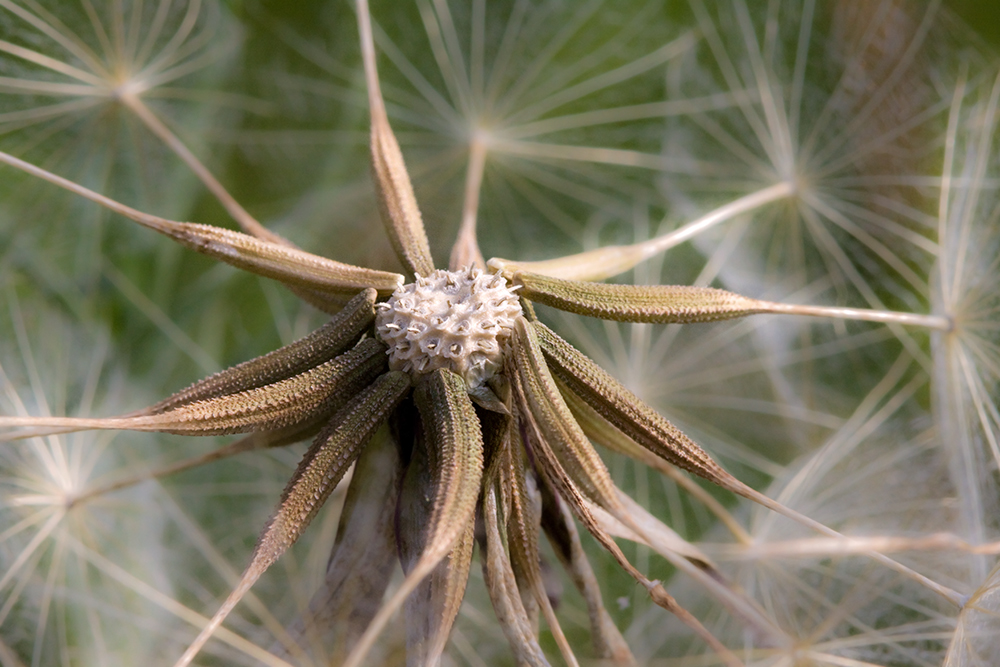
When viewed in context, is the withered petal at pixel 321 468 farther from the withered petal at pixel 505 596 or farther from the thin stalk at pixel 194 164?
the thin stalk at pixel 194 164

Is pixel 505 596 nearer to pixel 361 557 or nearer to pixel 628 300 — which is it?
pixel 361 557

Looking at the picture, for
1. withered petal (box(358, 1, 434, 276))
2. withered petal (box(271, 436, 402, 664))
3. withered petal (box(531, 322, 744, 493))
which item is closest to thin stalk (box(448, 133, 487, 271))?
withered petal (box(358, 1, 434, 276))

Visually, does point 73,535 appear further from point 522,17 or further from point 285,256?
point 522,17

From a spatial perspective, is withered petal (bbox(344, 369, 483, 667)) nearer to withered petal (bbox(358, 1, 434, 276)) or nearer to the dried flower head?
the dried flower head

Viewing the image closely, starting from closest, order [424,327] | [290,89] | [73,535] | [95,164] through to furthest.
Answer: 1. [424,327]
2. [73,535]
3. [95,164]
4. [290,89]

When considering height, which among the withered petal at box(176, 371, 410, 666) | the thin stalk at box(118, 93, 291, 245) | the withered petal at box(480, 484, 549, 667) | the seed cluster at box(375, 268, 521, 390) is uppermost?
the thin stalk at box(118, 93, 291, 245)

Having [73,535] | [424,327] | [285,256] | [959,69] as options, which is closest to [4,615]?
[73,535]

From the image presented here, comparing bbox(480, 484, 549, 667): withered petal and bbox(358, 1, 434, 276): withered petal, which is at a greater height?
bbox(358, 1, 434, 276): withered petal
